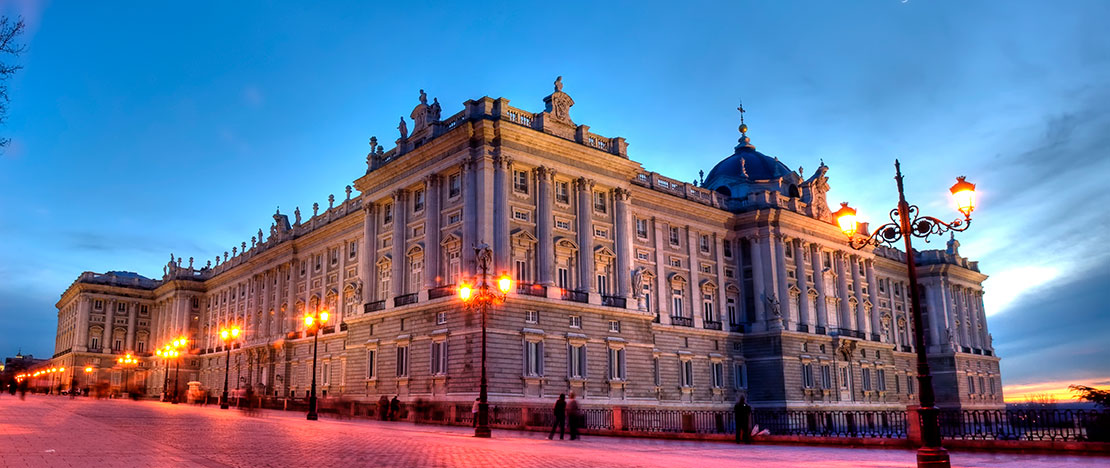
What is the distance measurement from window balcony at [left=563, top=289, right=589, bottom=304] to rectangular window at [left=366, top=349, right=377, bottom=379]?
41.0 ft

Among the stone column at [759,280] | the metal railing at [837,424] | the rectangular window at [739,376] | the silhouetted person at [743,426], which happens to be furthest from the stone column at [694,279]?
the silhouetted person at [743,426]

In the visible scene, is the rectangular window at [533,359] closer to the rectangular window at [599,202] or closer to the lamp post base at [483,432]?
the rectangular window at [599,202]

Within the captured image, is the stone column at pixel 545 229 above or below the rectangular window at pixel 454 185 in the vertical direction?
below

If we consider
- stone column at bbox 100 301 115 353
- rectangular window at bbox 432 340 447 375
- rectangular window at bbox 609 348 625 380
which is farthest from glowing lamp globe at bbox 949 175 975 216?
stone column at bbox 100 301 115 353

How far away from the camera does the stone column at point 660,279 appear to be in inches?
2253

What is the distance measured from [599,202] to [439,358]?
46.6 feet

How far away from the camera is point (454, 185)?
46531mm

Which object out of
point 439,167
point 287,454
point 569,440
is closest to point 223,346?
point 439,167

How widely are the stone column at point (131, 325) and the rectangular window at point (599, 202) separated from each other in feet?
273

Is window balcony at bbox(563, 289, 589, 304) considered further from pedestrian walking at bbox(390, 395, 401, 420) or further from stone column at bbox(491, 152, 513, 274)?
pedestrian walking at bbox(390, 395, 401, 420)

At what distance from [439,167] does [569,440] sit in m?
24.0

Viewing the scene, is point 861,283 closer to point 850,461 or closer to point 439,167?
point 439,167

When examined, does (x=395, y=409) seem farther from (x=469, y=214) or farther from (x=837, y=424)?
(x=837, y=424)

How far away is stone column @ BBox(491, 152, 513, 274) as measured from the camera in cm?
4319
